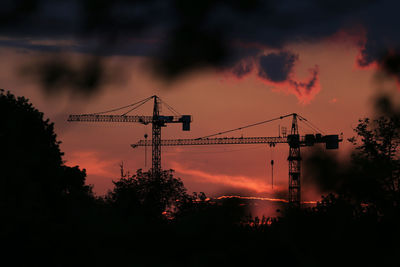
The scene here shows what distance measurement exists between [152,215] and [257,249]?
0.86m

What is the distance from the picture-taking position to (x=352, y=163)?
2.32 meters

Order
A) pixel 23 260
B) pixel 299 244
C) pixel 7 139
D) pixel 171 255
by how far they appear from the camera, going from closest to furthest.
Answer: pixel 299 244 → pixel 171 255 → pixel 23 260 → pixel 7 139

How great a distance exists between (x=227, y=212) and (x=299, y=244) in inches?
17.0

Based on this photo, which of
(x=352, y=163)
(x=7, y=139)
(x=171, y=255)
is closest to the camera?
(x=352, y=163)

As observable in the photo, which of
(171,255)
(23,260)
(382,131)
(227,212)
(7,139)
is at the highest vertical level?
(7,139)

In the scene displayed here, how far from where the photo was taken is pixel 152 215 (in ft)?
11.6

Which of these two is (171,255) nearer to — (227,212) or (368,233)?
(227,212)

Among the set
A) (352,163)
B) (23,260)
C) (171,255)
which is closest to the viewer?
(352,163)

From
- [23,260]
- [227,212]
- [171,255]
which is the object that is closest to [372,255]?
[227,212]

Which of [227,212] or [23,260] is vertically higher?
[227,212]

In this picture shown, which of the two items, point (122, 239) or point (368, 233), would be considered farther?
point (122, 239)

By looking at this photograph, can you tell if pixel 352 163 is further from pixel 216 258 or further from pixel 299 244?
pixel 216 258

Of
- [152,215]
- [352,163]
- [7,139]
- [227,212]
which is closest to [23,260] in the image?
[152,215]

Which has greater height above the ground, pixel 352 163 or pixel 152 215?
pixel 352 163
